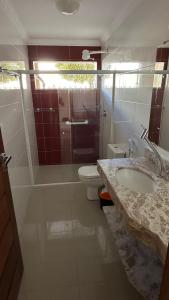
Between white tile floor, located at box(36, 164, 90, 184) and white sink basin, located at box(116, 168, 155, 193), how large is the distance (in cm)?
157

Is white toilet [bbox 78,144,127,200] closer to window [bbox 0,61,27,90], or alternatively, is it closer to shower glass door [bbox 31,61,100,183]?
shower glass door [bbox 31,61,100,183]

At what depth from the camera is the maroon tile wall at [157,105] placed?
1.35m

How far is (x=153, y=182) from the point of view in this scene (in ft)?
4.44

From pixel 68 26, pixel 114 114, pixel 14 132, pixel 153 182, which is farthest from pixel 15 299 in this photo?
pixel 68 26

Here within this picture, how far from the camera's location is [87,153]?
345 centimetres

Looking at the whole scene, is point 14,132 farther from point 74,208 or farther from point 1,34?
point 74,208

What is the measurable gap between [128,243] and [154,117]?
3.93ft

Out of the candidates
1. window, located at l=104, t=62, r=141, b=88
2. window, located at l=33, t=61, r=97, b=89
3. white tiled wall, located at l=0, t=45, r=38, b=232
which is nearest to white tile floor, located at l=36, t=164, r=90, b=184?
white tiled wall, located at l=0, t=45, r=38, b=232

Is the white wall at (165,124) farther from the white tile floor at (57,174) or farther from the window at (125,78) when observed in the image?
the white tile floor at (57,174)

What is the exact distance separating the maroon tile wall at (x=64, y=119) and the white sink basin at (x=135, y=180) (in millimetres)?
1883

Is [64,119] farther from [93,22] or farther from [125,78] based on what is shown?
[93,22]

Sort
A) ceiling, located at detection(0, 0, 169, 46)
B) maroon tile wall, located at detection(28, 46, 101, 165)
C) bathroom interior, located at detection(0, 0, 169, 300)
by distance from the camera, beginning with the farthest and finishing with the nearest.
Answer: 1. maroon tile wall, located at detection(28, 46, 101, 165)
2. ceiling, located at detection(0, 0, 169, 46)
3. bathroom interior, located at detection(0, 0, 169, 300)

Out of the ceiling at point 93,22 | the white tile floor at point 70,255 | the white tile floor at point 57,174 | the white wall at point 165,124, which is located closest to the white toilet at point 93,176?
the white tile floor at point 70,255

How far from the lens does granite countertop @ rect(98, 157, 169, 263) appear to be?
2.82 ft
